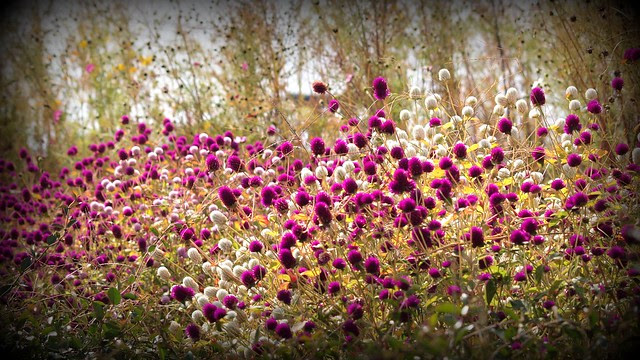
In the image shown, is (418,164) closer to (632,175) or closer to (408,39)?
(632,175)

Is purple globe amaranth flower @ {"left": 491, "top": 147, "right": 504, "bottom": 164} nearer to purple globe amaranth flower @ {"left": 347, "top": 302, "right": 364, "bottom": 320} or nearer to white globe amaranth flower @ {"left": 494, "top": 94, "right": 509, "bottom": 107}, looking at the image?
white globe amaranth flower @ {"left": 494, "top": 94, "right": 509, "bottom": 107}

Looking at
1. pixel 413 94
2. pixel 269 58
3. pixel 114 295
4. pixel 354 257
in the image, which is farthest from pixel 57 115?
pixel 354 257

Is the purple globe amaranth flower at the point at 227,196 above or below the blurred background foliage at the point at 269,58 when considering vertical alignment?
below

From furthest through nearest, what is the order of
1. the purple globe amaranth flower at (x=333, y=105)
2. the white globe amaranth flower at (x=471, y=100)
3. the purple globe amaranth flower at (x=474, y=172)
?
the white globe amaranth flower at (x=471, y=100)
the purple globe amaranth flower at (x=333, y=105)
the purple globe amaranth flower at (x=474, y=172)

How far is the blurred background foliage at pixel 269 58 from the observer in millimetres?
3779

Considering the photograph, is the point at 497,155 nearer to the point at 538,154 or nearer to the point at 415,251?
the point at 538,154

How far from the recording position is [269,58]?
4.57 m

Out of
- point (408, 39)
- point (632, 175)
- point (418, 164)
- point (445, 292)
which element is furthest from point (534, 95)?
point (408, 39)

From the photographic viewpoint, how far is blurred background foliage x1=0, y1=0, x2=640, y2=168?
3779 millimetres

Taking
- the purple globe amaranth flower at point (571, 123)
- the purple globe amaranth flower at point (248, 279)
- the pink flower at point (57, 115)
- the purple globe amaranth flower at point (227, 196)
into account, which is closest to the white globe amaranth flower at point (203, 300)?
the purple globe amaranth flower at point (248, 279)

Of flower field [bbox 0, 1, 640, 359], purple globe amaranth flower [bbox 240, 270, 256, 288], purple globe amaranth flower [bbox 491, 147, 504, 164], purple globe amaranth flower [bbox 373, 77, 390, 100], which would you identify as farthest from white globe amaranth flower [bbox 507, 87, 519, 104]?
purple globe amaranth flower [bbox 240, 270, 256, 288]

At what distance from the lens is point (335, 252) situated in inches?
68.7

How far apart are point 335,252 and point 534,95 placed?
0.76 m

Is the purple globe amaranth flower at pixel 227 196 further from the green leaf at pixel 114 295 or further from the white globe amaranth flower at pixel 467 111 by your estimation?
the white globe amaranth flower at pixel 467 111
